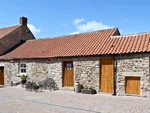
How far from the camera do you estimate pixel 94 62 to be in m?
12.8

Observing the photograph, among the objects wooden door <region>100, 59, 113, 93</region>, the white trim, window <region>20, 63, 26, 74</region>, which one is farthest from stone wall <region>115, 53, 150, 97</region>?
window <region>20, 63, 26, 74</region>

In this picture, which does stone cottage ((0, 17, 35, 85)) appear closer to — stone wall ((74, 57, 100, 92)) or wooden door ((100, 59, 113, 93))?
stone wall ((74, 57, 100, 92))

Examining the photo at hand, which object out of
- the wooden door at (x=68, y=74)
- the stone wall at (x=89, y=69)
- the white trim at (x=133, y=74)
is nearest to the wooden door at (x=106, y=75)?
the stone wall at (x=89, y=69)

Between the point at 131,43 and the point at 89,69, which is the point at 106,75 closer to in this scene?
the point at 89,69

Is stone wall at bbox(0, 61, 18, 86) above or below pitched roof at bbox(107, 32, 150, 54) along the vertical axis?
below

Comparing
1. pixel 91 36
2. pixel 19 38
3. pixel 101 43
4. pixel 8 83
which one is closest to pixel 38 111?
pixel 101 43

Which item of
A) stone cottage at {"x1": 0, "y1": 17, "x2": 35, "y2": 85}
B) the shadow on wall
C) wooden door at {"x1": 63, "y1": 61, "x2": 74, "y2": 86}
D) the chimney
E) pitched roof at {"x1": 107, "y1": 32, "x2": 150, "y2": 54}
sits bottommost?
the shadow on wall

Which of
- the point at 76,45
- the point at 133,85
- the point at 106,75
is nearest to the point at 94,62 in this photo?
the point at 106,75

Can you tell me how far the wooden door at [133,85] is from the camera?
1125 centimetres

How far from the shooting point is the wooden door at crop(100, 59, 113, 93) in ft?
40.3

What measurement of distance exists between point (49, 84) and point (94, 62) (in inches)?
182

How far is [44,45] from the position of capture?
725 inches

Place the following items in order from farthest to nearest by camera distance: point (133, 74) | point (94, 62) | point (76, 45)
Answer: point (76, 45)
point (94, 62)
point (133, 74)

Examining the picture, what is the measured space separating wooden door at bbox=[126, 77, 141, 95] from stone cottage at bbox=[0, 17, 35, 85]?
556 inches
